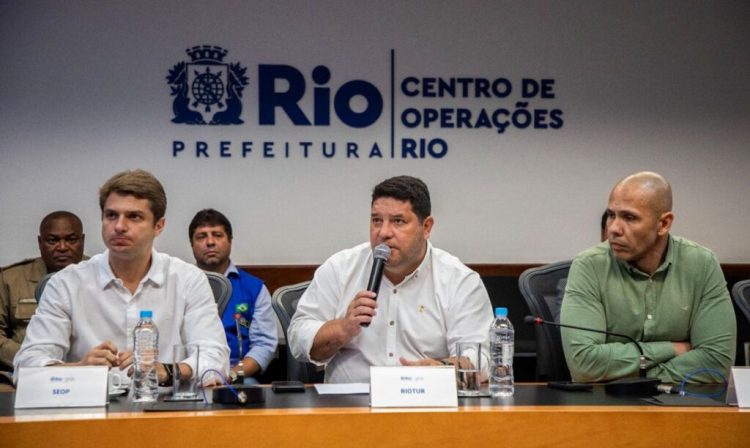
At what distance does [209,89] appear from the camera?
5.88 meters

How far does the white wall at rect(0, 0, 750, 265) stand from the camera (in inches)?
229

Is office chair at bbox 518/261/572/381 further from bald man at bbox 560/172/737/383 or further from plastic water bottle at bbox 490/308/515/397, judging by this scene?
plastic water bottle at bbox 490/308/515/397

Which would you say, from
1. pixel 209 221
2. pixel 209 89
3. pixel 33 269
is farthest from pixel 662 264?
pixel 33 269

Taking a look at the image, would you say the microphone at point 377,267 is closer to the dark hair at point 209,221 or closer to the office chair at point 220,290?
the office chair at point 220,290

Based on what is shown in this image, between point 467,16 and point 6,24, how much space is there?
9.29ft

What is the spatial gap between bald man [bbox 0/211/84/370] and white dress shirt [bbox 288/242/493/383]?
7.12 ft

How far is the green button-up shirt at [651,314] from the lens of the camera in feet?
10.3

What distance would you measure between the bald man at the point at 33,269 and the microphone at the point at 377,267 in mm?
2528

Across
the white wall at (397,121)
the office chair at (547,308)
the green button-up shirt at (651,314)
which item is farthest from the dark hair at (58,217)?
the green button-up shirt at (651,314)

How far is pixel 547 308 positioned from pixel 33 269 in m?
3.05

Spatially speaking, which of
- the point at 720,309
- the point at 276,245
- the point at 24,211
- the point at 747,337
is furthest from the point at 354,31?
the point at 720,309

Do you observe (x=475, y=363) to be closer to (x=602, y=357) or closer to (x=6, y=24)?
(x=602, y=357)

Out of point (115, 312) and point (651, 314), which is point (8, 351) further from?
point (651, 314)

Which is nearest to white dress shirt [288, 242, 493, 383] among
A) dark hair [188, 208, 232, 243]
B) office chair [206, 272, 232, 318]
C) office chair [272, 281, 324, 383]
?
office chair [272, 281, 324, 383]
